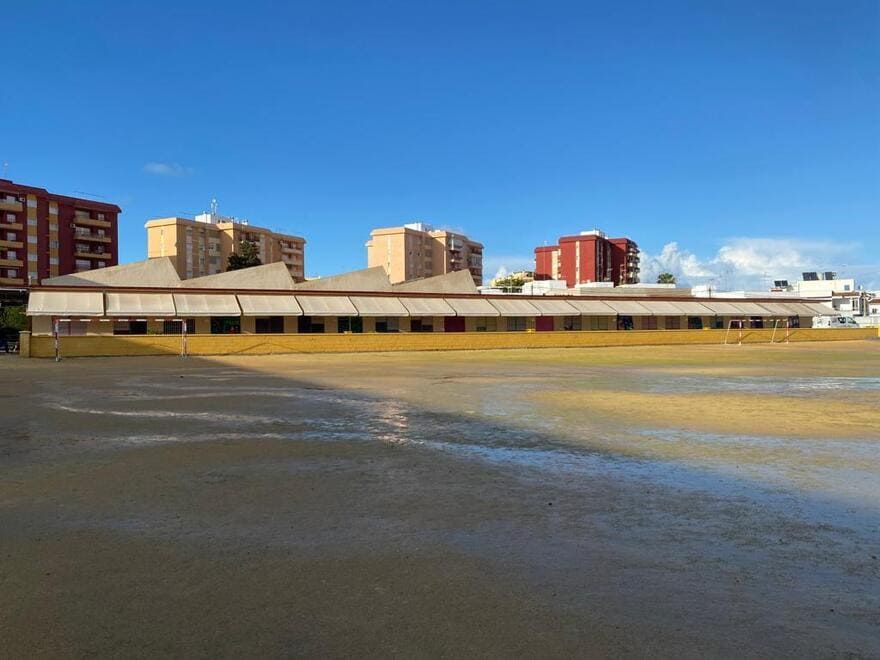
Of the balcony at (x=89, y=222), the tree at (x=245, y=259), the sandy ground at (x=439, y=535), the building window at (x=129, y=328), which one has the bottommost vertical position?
the sandy ground at (x=439, y=535)

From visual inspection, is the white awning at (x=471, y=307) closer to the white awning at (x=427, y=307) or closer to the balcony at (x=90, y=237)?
the white awning at (x=427, y=307)

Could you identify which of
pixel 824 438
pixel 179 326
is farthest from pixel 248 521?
pixel 179 326

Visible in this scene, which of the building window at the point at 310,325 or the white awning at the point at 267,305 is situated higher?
the white awning at the point at 267,305

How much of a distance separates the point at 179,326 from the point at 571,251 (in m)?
100.0

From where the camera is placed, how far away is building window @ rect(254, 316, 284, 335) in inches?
1625

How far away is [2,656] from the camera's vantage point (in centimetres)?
327

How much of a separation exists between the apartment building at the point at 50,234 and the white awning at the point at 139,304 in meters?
43.8

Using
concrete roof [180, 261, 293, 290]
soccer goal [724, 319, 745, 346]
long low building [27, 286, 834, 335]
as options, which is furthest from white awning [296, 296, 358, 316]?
soccer goal [724, 319, 745, 346]

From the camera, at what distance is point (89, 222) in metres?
86.4

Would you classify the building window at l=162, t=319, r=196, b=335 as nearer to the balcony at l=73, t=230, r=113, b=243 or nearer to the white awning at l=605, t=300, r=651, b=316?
the white awning at l=605, t=300, r=651, b=316

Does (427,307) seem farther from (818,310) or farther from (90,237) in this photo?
(90,237)

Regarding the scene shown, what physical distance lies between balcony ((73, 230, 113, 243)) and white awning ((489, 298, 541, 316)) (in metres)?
63.4

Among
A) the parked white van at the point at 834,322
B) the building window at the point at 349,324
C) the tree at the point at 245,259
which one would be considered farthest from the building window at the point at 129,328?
the parked white van at the point at 834,322

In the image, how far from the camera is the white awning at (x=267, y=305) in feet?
132
